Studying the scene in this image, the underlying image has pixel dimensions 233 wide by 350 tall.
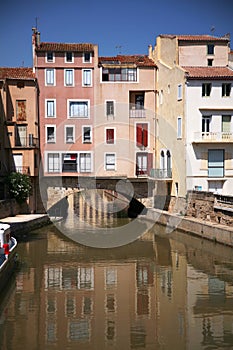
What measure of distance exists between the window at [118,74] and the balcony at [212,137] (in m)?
8.46

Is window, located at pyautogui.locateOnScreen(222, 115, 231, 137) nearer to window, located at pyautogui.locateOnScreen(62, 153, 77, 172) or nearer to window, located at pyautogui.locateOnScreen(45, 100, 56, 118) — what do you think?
window, located at pyautogui.locateOnScreen(62, 153, 77, 172)

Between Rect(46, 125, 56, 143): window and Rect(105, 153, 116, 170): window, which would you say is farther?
Rect(46, 125, 56, 143): window

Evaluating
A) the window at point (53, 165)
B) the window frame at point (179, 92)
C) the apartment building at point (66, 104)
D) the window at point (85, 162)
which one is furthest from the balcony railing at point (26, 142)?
the window frame at point (179, 92)

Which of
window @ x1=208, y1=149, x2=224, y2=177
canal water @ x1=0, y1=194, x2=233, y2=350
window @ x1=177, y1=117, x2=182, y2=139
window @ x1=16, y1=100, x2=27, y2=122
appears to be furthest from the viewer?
window @ x1=16, y1=100, x2=27, y2=122

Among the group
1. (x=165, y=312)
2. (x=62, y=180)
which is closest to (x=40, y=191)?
(x=62, y=180)

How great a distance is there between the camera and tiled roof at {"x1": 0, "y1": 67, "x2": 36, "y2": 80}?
37.9m

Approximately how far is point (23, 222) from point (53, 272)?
10.6m

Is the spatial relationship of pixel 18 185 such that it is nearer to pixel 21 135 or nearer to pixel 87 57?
pixel 21 135

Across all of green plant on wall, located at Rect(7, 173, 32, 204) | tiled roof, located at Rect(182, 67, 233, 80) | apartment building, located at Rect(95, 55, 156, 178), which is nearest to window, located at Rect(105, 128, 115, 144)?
apartment building, located at Rect(95, 55, 156, 178)

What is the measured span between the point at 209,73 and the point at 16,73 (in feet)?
48.2

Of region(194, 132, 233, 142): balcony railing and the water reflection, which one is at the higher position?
region(194, 132, 233, 142): balcony railing

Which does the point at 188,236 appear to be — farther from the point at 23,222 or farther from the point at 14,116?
the point at 14,116

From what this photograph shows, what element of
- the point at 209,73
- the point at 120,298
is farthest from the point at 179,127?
the point at 120,298

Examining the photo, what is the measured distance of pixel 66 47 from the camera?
127 feet
